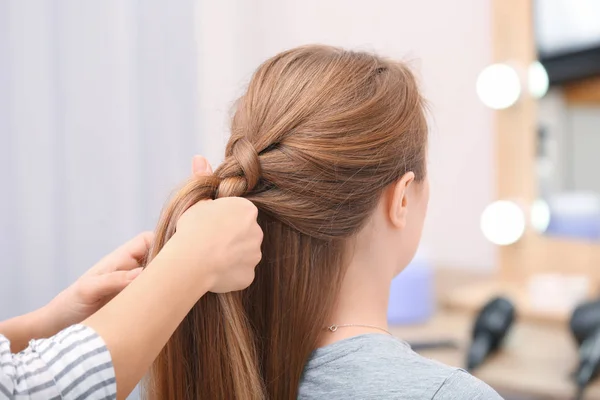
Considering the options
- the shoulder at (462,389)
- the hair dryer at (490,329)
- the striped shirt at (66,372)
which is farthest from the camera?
the hair dryer at (490,329)

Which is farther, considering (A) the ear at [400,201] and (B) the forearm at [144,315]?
(A) the ear at [400,201]

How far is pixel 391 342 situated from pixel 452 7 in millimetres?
1212

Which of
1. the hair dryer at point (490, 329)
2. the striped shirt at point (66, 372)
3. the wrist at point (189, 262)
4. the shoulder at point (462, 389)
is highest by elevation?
the wrist at point (189, 262)

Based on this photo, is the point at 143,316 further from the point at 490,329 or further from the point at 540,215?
the point at 540,215

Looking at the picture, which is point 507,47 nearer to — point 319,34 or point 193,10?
point 319,34

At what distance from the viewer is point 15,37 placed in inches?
42.7

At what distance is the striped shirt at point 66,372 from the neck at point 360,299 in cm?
32

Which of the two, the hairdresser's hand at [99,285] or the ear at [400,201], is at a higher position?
the ear at [400,201]

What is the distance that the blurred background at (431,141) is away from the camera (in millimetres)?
1117

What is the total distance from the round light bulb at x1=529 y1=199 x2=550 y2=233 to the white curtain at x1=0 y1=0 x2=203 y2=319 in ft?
3.03

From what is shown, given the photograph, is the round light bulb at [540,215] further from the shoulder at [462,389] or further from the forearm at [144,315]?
the forearm at [144,315]

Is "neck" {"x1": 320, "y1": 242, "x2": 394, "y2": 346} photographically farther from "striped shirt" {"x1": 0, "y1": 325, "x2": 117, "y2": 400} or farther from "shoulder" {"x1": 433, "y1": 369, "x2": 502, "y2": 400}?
"striped shirt" {"x1": 0, "y1": 325, "x2": 117, "y2": 400}

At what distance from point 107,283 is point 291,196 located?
9.5 inches

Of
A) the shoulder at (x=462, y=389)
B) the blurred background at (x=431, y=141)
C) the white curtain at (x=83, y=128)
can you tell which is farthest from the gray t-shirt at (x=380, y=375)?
the white curtain at (x=83, y=128)
